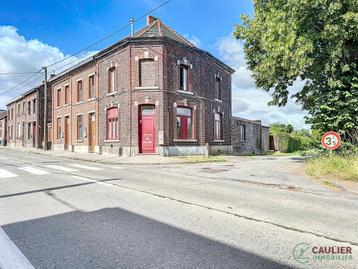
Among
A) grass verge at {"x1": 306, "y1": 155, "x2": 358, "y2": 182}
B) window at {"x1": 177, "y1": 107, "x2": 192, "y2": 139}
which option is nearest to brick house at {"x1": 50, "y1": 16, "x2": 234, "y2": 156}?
window at {"x1": 177, "y1": 107, "x2": 192, "y2": 139}

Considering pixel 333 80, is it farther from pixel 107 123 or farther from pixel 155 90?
pixel 107 123

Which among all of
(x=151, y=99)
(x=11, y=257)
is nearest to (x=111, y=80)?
(x=151, y=99)

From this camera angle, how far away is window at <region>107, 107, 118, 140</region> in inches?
867

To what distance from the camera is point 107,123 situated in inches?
900

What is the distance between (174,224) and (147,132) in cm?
1564

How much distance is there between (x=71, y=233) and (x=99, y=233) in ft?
1.34

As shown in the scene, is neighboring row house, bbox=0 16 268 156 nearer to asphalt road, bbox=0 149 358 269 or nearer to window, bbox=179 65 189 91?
window, bbox=179 65 189 91

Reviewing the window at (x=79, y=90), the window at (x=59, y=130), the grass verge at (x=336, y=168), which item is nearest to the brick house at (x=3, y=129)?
the window at (x=59, y=130)

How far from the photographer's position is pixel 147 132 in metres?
20.3

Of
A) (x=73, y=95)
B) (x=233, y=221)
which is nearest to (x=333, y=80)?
(x=233, y=221)

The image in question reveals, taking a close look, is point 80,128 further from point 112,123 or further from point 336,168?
point 336,168

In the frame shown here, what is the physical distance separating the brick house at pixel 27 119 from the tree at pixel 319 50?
95.2 feet

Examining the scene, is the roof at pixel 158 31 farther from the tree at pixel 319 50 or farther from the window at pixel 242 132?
the window at pixel 242 132

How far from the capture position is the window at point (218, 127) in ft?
81.4
